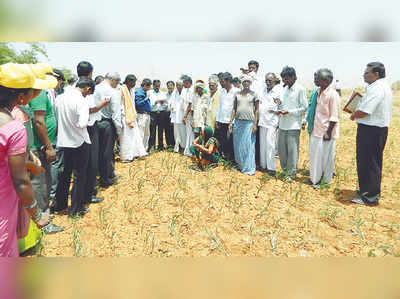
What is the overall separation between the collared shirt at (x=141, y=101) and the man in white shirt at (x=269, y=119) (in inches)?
97.7

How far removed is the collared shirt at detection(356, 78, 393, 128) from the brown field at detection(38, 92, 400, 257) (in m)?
1.20

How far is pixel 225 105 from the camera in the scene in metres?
5.20

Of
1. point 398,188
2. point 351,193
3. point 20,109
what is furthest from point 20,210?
point 398,188

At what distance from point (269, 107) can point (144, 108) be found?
2.70 meters

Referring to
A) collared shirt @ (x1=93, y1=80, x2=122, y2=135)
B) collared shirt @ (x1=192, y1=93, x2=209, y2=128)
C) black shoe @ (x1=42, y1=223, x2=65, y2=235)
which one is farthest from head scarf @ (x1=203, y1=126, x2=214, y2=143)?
black shoe @ (x1=42, y1=223, x2=65, y2=235)

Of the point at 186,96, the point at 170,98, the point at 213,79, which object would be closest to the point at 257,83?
the point at 213,79

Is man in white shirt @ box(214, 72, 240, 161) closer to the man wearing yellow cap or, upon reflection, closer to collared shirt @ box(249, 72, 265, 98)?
collared shirt @ box(249, 72, 265, 98)

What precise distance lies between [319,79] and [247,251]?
2844 mm

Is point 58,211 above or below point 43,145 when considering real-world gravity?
below

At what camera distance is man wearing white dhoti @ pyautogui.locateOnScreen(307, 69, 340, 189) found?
4121 mm

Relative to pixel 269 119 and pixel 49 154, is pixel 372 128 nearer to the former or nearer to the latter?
pixel 269 119

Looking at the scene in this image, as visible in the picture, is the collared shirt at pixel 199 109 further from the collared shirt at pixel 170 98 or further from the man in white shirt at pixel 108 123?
the man in white shirt at pixel 108 123

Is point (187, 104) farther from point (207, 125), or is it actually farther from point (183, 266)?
point (183, 266)

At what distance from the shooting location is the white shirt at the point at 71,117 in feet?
9.84
